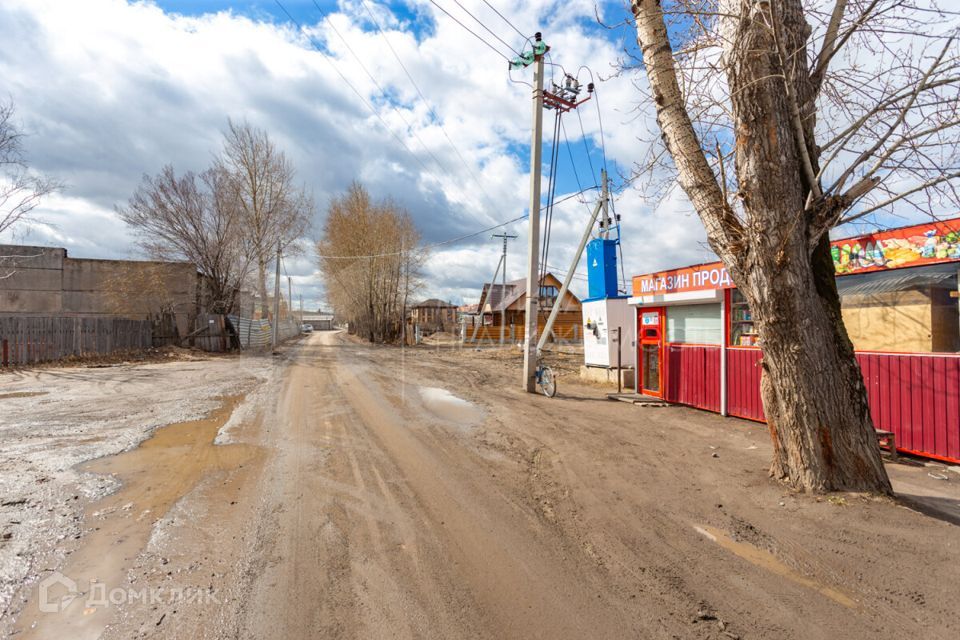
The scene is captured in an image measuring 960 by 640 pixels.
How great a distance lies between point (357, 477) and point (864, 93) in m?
6.34

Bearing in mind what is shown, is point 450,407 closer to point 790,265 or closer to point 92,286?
point 790,265

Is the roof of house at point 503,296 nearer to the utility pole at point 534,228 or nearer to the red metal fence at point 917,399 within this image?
the utility pole at point 534,228

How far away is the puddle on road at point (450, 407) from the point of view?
862 centimetres

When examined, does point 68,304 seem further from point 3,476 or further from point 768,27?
point 768,27

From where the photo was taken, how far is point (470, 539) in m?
3.71

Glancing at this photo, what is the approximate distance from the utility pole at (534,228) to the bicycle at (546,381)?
7.8 inches

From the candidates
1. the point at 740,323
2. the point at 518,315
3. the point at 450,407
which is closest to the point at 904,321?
the point at 740,323

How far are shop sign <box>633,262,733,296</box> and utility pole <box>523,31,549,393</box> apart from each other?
2654 millimetres

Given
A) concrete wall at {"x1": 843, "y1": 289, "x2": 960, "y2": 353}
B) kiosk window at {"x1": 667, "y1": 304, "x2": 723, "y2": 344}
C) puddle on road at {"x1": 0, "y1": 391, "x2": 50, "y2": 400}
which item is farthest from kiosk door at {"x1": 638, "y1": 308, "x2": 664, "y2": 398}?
puddle on road at {"x1": 0, "y1": 391, "x2": 50, "y2": 400}

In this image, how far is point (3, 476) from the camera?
495 cm

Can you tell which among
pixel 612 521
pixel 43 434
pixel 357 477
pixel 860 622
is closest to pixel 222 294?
pixel 43 434

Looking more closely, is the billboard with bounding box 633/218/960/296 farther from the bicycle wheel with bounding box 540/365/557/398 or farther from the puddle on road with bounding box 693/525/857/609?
the bicycle wheel with bounding box 540/365/557/398

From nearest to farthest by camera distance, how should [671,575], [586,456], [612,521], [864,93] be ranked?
[671,575], [612,521], [864,93], [586,456]

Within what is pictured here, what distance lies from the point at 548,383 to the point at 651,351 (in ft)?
8.83
